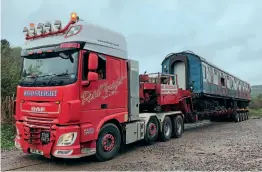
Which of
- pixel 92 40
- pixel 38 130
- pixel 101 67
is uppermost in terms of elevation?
pixel 92 40

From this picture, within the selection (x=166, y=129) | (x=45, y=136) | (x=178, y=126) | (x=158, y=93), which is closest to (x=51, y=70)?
(x=45, y=136)

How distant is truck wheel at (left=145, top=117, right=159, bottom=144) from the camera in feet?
28.7

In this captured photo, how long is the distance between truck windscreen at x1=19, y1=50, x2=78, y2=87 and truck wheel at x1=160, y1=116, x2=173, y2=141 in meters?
4.85

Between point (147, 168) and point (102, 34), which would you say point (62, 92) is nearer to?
point (102, 34)

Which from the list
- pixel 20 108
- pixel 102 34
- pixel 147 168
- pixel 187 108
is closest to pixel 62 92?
pixel 20 108

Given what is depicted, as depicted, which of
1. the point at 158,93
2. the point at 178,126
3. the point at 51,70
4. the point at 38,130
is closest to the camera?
the point at 38,130

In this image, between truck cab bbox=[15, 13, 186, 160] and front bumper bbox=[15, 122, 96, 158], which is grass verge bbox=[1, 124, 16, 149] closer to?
truck cab bbox=[15, 13, 186, 160]

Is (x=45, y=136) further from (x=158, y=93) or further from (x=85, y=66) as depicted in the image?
(x=158, y=93)

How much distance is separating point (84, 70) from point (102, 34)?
1.35m

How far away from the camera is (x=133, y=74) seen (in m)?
8.12

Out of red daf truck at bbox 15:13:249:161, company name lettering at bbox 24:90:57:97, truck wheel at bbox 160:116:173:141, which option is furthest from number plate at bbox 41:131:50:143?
truck wheel at bbox 160:116:173:141

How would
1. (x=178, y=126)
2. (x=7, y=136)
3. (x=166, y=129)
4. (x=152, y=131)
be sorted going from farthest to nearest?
(x=178, y=126) → (x=166, y=129) → (x=7, y=136) → (x=152, y=131)

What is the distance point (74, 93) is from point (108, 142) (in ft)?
5.92

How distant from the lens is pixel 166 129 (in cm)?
997
